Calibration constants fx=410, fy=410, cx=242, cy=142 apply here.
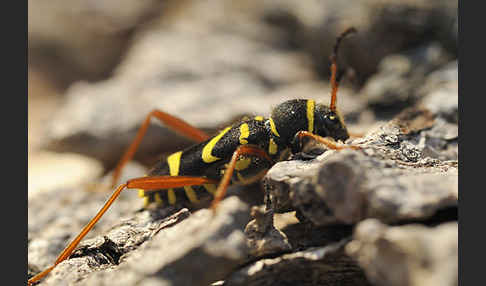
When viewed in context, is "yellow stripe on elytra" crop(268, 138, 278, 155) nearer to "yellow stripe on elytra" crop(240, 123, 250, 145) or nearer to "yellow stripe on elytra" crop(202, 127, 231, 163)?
"yellow stripe on elytra" crop(240, 123, 250, 145)

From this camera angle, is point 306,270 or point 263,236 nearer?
point 306,270

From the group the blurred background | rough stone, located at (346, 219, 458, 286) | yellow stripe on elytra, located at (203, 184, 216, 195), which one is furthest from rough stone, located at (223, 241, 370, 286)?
the blurred background

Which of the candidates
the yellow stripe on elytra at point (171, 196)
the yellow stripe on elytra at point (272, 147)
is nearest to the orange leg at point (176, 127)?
the yellow stripe on elytra at point (171, 196)

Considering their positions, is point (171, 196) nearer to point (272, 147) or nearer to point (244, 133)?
point (244, 133)

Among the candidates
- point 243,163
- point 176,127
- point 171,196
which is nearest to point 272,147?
point 243,163

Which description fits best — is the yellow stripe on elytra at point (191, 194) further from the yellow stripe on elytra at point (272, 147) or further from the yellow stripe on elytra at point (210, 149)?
the yellow stripe on elytra at point (272, 147)

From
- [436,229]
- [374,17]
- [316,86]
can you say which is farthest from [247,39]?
[436,229]
